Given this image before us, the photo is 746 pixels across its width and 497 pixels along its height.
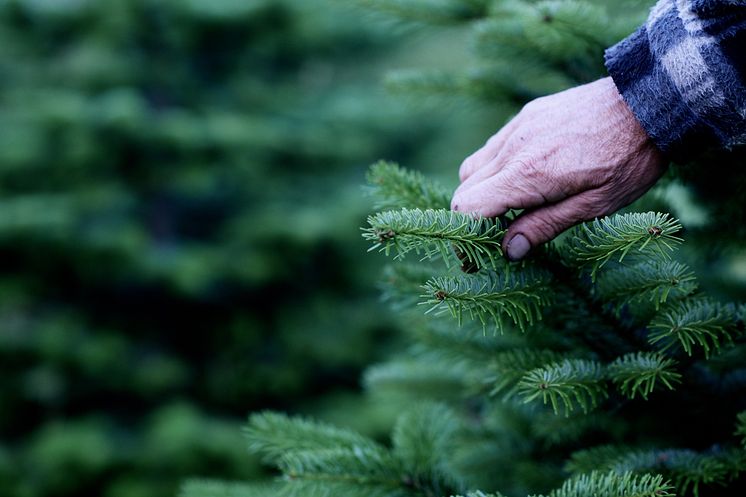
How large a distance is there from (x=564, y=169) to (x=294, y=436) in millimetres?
627

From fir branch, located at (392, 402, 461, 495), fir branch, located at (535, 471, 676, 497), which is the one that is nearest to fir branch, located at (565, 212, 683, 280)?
fir branch, located at (535, 471, 676, 497)

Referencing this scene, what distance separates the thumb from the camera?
2.50 feet

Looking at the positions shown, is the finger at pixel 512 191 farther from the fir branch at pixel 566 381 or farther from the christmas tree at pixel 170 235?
the christmas tree at pixel 170 235

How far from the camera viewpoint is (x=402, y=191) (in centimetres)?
88

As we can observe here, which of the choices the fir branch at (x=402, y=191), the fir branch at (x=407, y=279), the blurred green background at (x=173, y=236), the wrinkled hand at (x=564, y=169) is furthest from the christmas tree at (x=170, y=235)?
the wrinkled hand at (x=564, y=169)

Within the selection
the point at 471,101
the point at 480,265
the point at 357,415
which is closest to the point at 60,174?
the point at 357,415

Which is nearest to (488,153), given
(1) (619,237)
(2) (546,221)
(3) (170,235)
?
(2) (546,221)

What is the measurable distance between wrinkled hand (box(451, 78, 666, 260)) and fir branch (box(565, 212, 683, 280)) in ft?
0.13

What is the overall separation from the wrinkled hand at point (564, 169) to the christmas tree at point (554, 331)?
31mm

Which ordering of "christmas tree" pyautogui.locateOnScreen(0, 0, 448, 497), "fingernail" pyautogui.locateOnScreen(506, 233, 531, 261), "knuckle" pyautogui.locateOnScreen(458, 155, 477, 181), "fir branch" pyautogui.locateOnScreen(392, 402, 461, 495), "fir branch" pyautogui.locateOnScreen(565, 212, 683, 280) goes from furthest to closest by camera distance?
"christmas tree" pyautogui.locateOnScreen(0, 0, 448, 497)
"fir branch" pyautogui.locateOnScreen(392, 402, 461, 495)
"knuckle" pyautogui.locateOnScreen(458, 155, 477, 181)
"fingernail" pyautogui.locateOnScreen(506, 233, 531, 261)
"fir branch" pyautogui.locateOnScreen(565, 212, 683, 280)

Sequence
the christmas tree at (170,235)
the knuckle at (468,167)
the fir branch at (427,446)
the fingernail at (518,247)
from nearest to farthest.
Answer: the fingernail at (518,247)
the knuckle at (468,167)
the fir branch at (427,446)
the christmas tree at (170,235)

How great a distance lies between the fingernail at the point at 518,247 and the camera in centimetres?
76

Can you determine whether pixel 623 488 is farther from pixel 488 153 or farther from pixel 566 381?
pixel 488 153

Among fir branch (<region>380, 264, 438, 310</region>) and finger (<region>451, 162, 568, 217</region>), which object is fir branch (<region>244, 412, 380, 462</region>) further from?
finger (<region>451, 162, 568, 217</region>)
